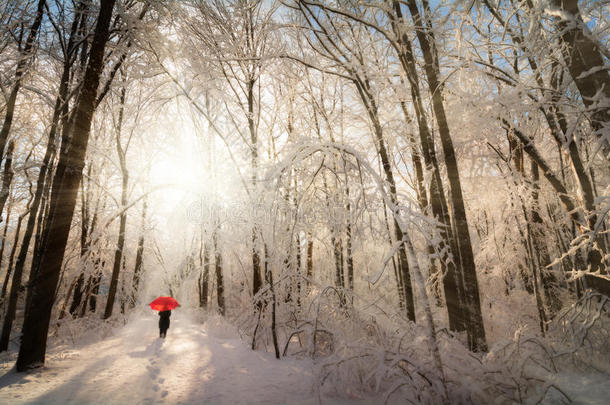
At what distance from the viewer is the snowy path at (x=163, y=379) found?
11.7 ft

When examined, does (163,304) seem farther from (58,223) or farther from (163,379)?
(163,379)

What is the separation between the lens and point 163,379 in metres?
4.32

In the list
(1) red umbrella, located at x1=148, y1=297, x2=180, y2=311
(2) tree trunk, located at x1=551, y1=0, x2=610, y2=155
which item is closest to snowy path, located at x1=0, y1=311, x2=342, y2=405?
(1) red umbrella, located at x1=148, y1=297, x2=180, y2=311

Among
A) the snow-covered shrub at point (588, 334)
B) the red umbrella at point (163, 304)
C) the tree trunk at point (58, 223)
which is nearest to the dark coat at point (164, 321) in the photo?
the red umbrella at point (163, 304)

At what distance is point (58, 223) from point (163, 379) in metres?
3.50

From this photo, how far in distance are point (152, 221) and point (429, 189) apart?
44.6ft

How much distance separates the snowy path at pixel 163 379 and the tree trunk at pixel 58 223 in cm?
49

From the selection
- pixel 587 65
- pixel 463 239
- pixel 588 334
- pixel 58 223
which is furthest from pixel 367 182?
pixel 58 223

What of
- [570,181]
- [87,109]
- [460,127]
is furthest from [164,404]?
[570,181]

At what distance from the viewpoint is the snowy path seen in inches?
141

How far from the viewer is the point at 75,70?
292 inches

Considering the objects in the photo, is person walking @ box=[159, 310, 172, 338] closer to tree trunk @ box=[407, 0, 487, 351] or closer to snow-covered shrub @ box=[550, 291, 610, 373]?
tree trunk @ box=[407, 0, 487, 351]

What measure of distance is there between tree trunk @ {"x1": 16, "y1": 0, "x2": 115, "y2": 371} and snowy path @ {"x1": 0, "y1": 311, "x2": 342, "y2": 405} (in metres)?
0.49

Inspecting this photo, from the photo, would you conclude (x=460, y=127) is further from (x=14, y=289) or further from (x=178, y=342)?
(x=14, y=289)
